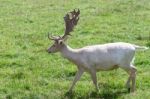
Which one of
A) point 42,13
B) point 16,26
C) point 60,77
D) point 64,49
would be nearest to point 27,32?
point 16,26

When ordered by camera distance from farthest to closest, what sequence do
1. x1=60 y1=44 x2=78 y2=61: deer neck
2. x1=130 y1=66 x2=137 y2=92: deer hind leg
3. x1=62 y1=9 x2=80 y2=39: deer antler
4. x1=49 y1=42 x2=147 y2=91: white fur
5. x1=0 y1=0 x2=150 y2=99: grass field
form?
x1=0 y1=0 x2=150 y2=99: grass field
x1=62 y1=9 x2=80 y2=39: deer antler
x1=60 y1=44 x2=78 y2=61: deer neck
x1=130 y1=66 x2=137 y2=92: deer hind leg
x1=49 y1=42 x2=147 y2=91: white fur

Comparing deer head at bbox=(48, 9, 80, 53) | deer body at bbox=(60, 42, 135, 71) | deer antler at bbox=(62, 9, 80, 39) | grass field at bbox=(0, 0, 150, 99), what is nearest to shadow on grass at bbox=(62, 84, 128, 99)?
grass field at bbox=(0, 0, 150, 99)

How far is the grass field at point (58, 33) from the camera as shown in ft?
37.8

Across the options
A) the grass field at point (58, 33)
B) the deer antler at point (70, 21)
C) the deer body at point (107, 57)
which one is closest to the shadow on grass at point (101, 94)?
the grass field at point (58, 33)

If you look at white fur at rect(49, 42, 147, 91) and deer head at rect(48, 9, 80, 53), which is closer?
white fur at rect(49, 42, 147, 91)

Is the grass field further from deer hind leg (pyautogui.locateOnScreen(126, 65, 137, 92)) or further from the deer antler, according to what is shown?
the deer antler

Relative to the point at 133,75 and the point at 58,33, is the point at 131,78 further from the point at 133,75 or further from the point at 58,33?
the point at 58,33

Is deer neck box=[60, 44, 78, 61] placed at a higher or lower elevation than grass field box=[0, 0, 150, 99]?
higher

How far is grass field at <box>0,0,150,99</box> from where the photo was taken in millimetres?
11516

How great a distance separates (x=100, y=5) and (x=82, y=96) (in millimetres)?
16466

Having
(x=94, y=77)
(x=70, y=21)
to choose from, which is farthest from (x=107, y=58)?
(x=70, y=21)

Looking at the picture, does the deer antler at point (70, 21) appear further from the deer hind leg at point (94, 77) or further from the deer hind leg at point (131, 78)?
the deer hind leg at point (131, 78)

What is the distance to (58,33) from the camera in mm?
19359

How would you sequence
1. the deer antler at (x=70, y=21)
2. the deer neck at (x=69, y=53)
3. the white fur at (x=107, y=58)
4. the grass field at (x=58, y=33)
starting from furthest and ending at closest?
the grass field at (x=58, y=33) → the deer antler at (x=70, y=21) → the deer neck at (x=69, y=53) → the white fur at (x=107, y=58)
